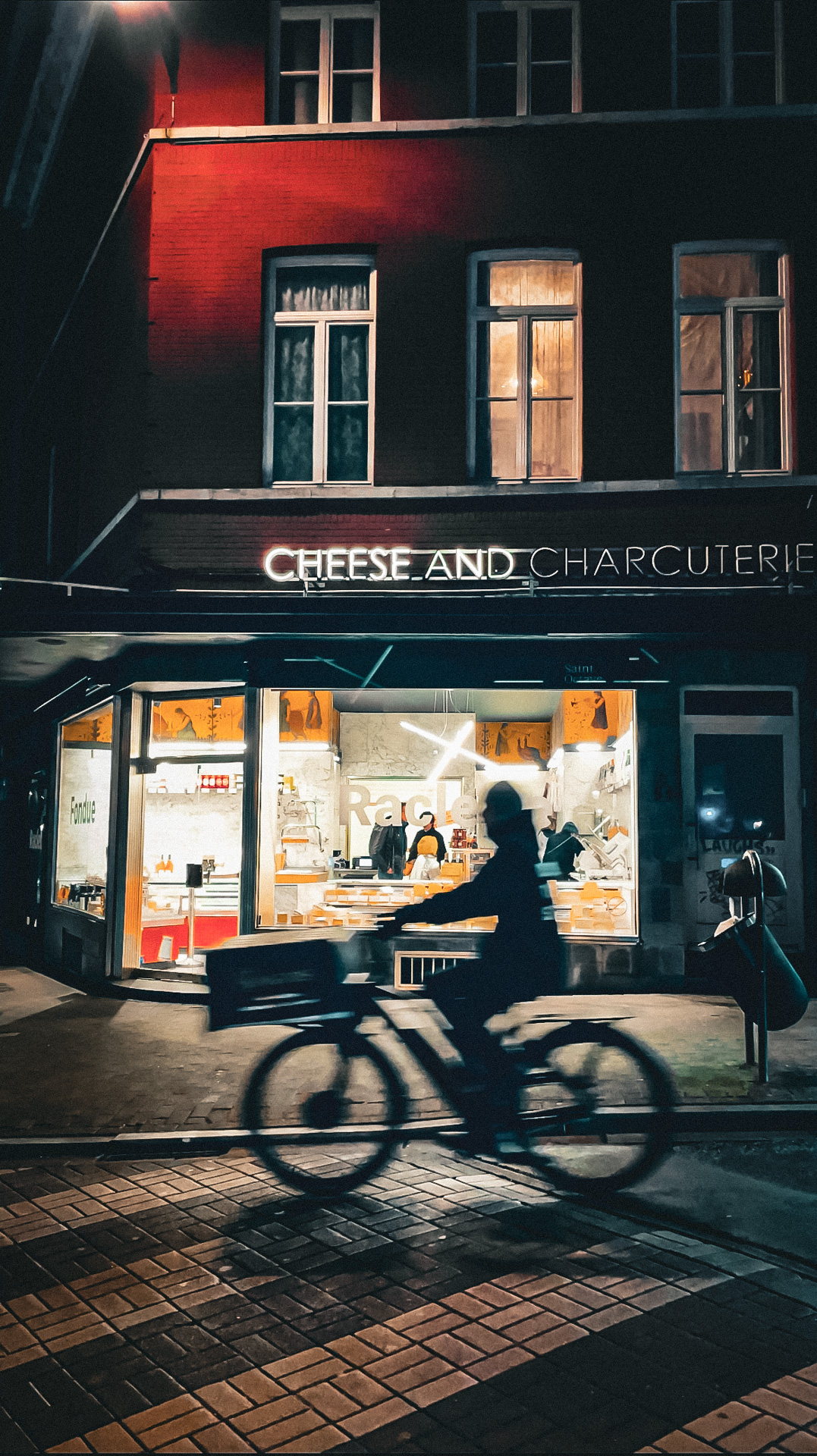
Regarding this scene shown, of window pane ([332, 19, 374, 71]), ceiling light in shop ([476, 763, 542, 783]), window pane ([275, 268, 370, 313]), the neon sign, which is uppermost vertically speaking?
window pane ([332, 19, 374, 71])

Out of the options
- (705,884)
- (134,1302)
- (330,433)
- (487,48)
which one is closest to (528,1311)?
(134,1302)

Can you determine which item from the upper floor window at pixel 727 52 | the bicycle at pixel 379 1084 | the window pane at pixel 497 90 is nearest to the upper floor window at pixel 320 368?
the window pane at pixel 497 90

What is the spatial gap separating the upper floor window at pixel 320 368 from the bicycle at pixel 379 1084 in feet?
22.4

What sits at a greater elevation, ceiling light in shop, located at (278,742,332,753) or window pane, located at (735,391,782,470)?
window pane, located at (735,391,782,470)

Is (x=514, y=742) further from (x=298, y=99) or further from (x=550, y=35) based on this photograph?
(x=550, y=35)

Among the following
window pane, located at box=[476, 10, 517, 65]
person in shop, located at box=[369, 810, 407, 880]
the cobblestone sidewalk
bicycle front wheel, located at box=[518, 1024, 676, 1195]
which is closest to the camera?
bicycle front wheel, located at box=[518, 1024, 676, 1195]

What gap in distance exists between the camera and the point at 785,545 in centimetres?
1057

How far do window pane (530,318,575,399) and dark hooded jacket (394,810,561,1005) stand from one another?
7109 millimetres

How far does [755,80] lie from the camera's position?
11.4m

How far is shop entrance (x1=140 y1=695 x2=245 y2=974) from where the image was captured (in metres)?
11.4

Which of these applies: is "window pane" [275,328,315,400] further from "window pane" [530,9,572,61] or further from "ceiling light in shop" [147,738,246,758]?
"window pane" [530,9,572,61]

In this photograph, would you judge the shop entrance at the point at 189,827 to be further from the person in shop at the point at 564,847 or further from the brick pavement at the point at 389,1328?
the brick pavement at the point at 389,1328

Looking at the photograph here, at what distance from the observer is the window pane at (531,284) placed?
11.4 m

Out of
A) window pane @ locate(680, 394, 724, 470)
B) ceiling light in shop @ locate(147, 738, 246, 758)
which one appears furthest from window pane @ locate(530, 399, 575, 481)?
ceiling light in shop @ locate(147, 738, 246, 758)
